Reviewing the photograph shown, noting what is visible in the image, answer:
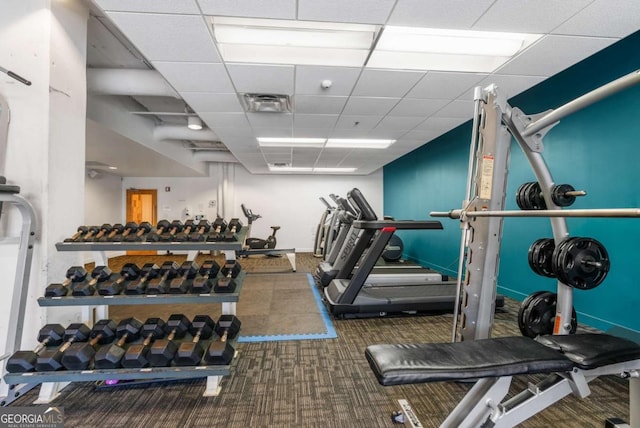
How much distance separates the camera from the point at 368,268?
3.51 m

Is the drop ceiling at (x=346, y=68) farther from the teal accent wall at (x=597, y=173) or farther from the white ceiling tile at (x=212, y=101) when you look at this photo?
the teal accent wall at (x=597, y=173)

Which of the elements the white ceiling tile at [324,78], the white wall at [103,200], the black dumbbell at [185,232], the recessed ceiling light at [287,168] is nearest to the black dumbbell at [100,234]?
the black dumbbell at [185,232]

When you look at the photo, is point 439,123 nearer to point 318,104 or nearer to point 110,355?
point 318,104

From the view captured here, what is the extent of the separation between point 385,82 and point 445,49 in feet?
2.07

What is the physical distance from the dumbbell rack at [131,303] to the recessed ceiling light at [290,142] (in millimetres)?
3232

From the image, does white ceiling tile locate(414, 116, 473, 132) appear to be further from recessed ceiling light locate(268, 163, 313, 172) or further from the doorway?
the doorway

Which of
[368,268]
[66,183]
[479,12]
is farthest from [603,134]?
[66,183]

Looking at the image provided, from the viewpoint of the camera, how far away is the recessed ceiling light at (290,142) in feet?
17.6

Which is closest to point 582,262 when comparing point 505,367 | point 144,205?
point 505,367

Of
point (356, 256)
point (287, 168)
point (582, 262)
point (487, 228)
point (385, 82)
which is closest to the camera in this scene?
point (582, 262)

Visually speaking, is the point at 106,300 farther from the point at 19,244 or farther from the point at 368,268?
the point at 368,268

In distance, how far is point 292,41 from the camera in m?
2.64

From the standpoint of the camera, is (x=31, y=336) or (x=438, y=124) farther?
(x=438, y=124)

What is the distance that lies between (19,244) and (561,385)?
127 inches
